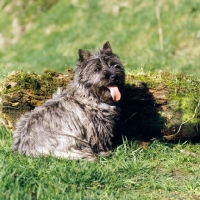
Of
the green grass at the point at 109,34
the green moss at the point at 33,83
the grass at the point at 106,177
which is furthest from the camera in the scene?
the green grass at the point at 109,34

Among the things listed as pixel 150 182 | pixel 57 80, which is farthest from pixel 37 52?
pixel 150 182

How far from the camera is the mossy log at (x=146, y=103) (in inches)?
260

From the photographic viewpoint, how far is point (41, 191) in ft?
15.1

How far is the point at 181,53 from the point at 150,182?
7994mm

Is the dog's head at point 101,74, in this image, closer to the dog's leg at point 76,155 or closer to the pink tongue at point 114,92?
the pink tongue at point 114,92

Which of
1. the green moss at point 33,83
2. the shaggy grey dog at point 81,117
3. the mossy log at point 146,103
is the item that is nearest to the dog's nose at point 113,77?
the shaggy grey dog at point 81,117

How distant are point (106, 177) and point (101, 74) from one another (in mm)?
1377

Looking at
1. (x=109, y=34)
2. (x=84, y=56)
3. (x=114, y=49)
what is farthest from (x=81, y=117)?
(x=109, y=34)

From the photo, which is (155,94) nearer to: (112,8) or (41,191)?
(41,191)

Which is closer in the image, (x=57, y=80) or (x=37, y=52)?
(x=57, y=80)

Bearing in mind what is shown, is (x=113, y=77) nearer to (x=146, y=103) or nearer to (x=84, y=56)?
(x=84, y=56)

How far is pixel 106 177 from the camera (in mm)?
5293

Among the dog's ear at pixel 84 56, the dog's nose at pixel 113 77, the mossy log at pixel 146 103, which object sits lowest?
the mossy log at pixel 146 103

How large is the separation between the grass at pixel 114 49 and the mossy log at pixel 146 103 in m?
0.28
